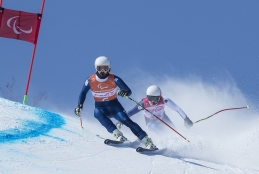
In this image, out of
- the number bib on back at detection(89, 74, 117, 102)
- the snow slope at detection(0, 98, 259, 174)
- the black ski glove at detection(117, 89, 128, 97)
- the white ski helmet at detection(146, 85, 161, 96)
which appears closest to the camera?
the snow slope at detection(0, 98, 259, 174)

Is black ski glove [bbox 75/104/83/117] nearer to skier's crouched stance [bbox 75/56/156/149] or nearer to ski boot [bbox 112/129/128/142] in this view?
skier's crouched stance [bbox 75/56/156/149]

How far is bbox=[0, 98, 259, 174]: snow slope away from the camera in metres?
4.55

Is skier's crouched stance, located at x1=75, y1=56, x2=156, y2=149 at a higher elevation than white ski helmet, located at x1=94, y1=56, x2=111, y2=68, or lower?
lower

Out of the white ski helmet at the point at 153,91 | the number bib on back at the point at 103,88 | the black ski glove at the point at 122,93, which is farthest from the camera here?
the white ski helmet at the point at 153,91

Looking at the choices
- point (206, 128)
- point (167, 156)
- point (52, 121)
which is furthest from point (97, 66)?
point (206, 128)

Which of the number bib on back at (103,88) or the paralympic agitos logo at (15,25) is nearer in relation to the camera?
the number bib on back at (103,88)

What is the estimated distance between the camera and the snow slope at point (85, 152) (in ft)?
14.9

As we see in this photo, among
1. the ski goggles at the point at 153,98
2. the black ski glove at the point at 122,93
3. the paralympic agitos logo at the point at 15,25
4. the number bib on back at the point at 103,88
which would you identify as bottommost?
the black ski glove at the point at 122,93

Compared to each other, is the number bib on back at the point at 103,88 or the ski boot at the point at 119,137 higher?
the number bib on back at the point at 103,88

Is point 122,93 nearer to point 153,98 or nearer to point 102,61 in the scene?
point 102,61

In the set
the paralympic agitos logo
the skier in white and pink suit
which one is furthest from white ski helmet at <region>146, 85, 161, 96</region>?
the paralympic agitos logo

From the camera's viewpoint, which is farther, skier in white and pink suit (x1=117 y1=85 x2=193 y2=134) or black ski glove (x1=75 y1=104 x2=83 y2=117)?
skier in white and pink suit (x1=117 y1=85 x2=193 y2=134)

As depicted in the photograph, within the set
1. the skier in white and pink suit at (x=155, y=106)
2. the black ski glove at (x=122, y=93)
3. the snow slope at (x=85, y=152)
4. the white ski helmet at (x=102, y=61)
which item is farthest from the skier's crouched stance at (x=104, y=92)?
the skier in white and pink suit at (x=155, y=106)

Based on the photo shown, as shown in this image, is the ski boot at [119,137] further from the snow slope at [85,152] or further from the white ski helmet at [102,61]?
the white ski helmet at [102,61]
